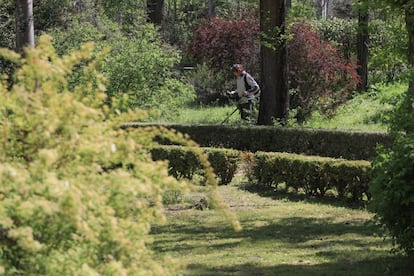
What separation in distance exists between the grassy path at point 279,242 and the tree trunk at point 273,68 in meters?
5.24

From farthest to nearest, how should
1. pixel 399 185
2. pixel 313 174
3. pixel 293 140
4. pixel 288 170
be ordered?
1. pixel 293 140
2. pixel 288 170
3. pixel 313 174
4. pixel 399 185

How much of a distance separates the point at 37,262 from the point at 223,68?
19.8 meters

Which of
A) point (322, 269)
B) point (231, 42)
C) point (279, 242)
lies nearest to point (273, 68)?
point (231, 42)

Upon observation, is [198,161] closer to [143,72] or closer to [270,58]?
[270,58]

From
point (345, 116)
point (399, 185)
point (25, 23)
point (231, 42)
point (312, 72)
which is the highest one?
point (25, 23)

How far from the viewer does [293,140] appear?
14.2 m

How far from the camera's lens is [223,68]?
2281cm

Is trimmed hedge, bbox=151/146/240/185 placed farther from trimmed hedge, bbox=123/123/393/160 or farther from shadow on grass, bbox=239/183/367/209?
trimmed hedge, bbox=123/123/393/160

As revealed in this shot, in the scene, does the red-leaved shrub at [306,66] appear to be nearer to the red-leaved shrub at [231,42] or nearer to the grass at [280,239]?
the red-leaved shrub at [231,42]

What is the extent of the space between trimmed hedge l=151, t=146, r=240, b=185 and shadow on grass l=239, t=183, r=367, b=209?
371mm

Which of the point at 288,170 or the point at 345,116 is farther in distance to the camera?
the point at 345,116

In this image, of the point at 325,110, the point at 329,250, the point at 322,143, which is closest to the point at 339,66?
the point at 325,110

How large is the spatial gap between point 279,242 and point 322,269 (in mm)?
1415

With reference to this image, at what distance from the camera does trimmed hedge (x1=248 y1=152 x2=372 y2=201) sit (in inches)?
422
